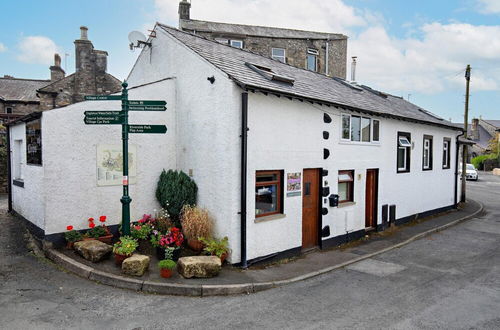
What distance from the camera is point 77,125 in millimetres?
8234

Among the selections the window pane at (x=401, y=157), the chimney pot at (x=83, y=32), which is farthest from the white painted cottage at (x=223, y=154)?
the chimney pot at (x=83, y=32)

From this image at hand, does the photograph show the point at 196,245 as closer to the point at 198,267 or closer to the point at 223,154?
the point at 198,267

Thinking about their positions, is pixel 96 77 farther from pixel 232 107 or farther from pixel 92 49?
pixel 232 107

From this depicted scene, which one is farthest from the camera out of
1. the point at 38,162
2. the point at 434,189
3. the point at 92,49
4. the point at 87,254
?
the point at 92,49

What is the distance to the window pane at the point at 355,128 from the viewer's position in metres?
11.5

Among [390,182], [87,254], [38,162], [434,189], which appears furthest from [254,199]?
[434,189]

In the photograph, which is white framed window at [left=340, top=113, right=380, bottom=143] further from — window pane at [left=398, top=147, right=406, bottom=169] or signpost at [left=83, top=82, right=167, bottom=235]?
signpost at [left=83, top=82, right=167, bottom=235]

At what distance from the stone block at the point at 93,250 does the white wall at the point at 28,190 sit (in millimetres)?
1288

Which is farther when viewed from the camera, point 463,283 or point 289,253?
point 289,253

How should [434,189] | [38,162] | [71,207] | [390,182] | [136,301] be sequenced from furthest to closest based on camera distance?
[434,189] < [390,182] < [38,162] < [71,207] < [136,301]

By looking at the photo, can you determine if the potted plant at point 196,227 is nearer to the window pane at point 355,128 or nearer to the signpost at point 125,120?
the signpost at point 125,120

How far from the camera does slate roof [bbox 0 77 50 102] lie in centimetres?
3031

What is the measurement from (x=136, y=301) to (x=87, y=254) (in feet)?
6.99

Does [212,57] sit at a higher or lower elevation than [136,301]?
higher
